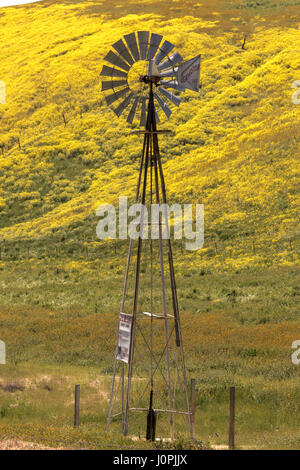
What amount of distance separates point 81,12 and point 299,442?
9180 cm

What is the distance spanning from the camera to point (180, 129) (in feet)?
207


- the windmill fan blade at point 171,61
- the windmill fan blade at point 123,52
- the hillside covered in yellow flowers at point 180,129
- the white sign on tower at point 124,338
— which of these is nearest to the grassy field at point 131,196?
the hillside covered in yellow flowers at point 180,129

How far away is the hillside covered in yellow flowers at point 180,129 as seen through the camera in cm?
4566

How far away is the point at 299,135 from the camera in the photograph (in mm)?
52156

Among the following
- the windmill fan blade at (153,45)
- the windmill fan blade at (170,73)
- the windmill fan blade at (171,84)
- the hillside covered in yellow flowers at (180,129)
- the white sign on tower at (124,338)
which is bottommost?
the white sign on tower at (124,338)

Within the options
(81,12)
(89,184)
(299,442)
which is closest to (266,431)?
(299,442)

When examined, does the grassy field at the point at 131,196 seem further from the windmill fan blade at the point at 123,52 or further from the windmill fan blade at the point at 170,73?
the windmill fan blade at the point at 123,52

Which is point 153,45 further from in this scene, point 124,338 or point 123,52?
point 124,338

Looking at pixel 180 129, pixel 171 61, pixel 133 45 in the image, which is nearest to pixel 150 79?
pixel 171 61

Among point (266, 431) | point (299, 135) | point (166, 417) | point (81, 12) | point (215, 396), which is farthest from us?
point (81, 12)

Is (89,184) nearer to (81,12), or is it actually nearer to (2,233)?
(2,233)

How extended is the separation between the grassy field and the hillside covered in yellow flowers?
0.61 ft

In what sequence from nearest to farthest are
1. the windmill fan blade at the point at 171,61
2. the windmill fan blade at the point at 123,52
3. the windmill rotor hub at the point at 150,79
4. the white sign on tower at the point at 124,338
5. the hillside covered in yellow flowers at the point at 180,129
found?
the white sign on tower at the point at 124,338 → the windmill rotor hub at the point at 150,79 → the windmill fan blade at the point at 171,61 → the windmill fan blade at the point at 123,52 → the hillside covered in yellow flowers at the point at 180,129

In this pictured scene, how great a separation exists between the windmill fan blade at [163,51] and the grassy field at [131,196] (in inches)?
319
